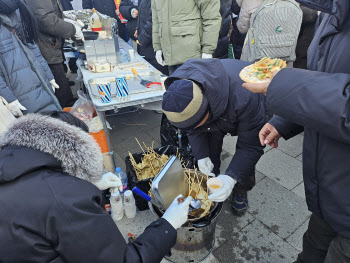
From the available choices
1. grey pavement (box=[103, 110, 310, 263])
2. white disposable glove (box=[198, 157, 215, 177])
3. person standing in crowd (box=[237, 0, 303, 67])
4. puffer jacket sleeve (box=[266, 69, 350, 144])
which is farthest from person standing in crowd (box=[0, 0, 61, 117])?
person standing in crowd (box=[237, 0, 303, 67])

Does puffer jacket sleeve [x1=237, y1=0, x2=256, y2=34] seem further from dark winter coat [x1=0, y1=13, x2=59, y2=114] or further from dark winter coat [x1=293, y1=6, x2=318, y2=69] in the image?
dark winter coat [x1=0, y1=13, x2=59, y2=114]

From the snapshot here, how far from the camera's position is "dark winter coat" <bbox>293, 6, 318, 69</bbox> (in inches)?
131

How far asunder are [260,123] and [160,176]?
958 mm

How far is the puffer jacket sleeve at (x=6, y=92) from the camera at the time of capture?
2674mm

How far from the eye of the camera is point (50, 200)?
3.37ft

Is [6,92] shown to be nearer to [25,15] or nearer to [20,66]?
[20,66]

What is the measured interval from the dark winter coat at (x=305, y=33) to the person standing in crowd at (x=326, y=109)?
99.5 inches

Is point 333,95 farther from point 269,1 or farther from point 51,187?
point 269,1

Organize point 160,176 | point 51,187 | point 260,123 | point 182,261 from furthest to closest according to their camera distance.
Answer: point 182,261
point 260,123
point 160,176
point 51,187

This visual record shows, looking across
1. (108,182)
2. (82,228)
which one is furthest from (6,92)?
(82,228)

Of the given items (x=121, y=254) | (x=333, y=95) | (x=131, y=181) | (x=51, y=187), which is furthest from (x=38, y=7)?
(x=333, y=95)

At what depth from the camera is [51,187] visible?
104 cm

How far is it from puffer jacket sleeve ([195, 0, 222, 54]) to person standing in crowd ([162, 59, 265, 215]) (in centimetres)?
166

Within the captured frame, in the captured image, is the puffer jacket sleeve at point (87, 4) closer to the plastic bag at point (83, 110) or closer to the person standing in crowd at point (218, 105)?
the plastic bag at point (83, 110)
